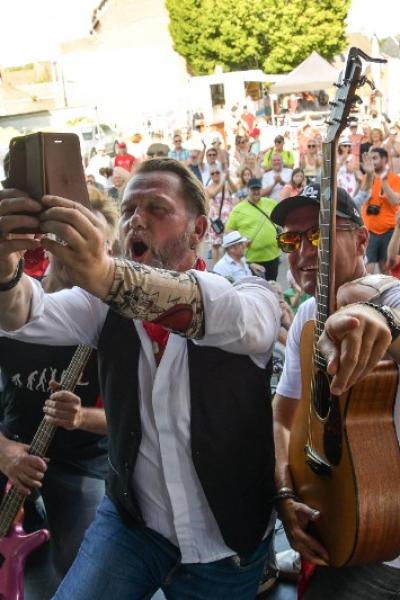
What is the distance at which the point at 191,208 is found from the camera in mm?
2127

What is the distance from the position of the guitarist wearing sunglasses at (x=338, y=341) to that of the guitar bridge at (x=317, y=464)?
13 centimetres

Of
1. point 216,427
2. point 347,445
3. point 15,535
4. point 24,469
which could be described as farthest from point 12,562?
point 347,445

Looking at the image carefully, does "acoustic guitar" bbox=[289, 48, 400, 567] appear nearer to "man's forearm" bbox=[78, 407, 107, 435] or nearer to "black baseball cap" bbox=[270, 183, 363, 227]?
"black baseball cap" bbox=[270, 183, 363, 227]

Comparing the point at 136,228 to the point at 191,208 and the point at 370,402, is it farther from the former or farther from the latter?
the point at 370,402

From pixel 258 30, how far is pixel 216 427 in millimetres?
43010

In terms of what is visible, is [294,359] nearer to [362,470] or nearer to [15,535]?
[362,470]

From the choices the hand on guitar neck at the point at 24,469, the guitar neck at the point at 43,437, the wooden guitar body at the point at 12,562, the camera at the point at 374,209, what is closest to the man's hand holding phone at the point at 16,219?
the guitar neck at the point at 43,437

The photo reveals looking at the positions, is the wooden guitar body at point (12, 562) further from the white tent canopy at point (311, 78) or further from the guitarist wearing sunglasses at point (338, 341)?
the white tent canopy at point (311, 78)

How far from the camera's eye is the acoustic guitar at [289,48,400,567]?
168cm

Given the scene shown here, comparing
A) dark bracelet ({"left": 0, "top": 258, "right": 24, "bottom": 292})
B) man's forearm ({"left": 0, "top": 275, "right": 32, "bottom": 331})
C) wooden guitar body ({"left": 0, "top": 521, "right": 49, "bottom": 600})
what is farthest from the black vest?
wooden guitar body ({"left": 0, "top": 521, "right": 49, "bottom": 600})

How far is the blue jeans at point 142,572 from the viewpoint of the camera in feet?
5.97

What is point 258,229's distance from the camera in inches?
306

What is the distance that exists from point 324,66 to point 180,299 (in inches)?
777

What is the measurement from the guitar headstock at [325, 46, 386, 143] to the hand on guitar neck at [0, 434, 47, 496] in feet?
5.43
